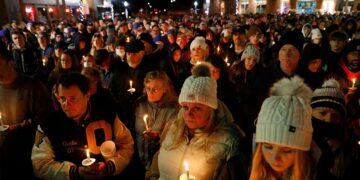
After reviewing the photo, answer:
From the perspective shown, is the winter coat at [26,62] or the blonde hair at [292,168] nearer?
the blonde hair at [292,168]

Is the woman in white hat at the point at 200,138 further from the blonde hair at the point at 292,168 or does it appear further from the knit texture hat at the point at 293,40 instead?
the knit texture hat at the point at 293,40

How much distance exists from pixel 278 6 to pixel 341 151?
5184cm

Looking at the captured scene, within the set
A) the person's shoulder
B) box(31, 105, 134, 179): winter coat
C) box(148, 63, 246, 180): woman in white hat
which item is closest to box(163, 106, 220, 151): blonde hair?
box(148, 63, 246, 180): woman in white hat

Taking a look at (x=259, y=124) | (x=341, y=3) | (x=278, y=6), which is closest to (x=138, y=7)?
(x=278, y=6)

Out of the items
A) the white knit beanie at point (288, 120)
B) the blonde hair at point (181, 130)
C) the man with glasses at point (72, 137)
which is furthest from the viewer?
the man with glasses at point (72, 137)

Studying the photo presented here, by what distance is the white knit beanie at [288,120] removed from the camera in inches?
70.6

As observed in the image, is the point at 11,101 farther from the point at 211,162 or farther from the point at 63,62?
the point at 211,162

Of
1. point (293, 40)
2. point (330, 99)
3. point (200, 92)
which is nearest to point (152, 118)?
point (200, 92)

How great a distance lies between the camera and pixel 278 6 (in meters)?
49.8

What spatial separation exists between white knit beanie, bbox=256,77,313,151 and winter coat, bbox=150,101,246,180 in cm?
40

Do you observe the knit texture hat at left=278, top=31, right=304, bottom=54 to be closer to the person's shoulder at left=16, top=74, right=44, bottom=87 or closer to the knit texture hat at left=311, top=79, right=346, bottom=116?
the knit texture hat at left=311, top=79, right=346, bottom=116

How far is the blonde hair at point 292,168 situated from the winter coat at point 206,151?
27cm

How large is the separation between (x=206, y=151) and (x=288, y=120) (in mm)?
723

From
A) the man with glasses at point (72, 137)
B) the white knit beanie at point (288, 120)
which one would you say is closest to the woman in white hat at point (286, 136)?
the white knit beanie at point (288, 120)
